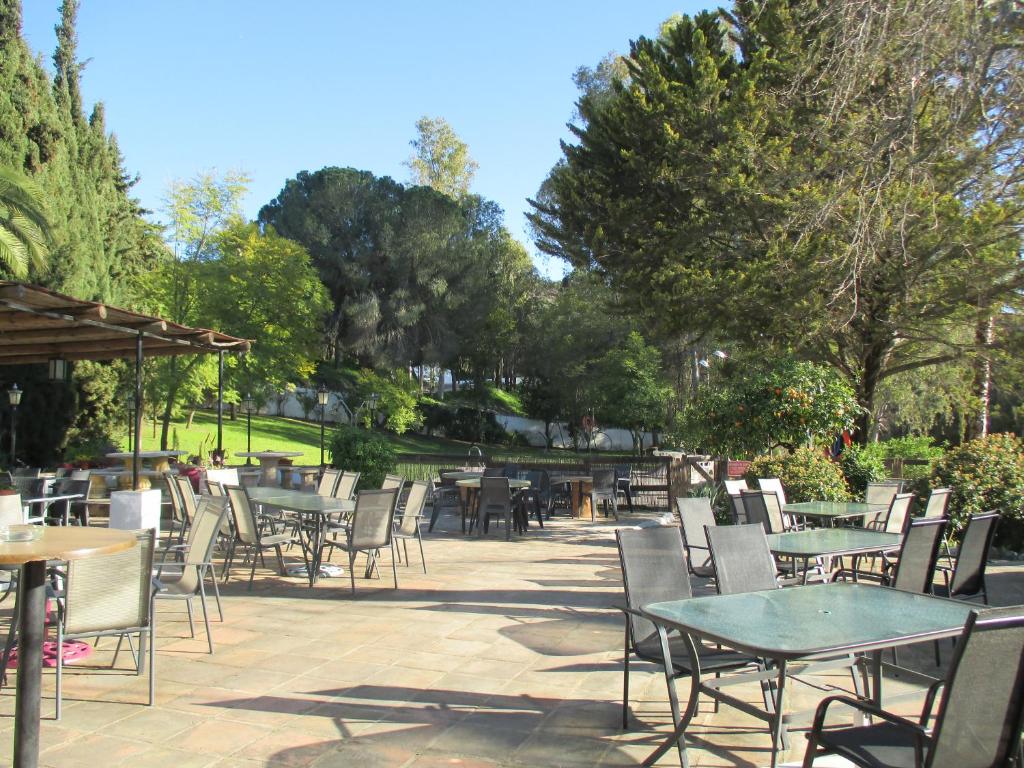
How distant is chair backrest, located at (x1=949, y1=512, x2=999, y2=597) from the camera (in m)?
4.92

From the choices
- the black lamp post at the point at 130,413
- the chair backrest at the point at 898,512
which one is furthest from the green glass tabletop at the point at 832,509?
the black lamp post at the point at 130,413

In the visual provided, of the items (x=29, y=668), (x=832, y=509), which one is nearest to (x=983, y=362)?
(x=832, y=509)

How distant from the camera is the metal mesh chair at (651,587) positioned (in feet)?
12.1

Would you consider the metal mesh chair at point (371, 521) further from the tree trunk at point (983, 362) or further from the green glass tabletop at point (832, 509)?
the tree trunk at point (983, 362)

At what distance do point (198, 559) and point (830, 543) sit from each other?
4.17 m

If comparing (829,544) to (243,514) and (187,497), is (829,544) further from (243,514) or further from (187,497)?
(187,497)

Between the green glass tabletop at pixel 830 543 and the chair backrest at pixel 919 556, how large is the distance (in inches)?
21.4

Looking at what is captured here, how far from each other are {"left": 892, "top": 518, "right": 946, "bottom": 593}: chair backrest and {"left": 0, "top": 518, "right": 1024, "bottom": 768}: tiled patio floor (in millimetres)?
706

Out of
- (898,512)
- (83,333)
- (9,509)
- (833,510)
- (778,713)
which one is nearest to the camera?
(778,713)

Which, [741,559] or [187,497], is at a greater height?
[187,497]

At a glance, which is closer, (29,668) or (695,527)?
(29,668)

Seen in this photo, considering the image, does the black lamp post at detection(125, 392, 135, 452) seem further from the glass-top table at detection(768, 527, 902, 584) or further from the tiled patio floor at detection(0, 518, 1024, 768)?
the glass-top table at detection(768, 527, 902, 584)

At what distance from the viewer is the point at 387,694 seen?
4.39 metres

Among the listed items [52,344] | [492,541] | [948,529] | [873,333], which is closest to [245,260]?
[52,344]
